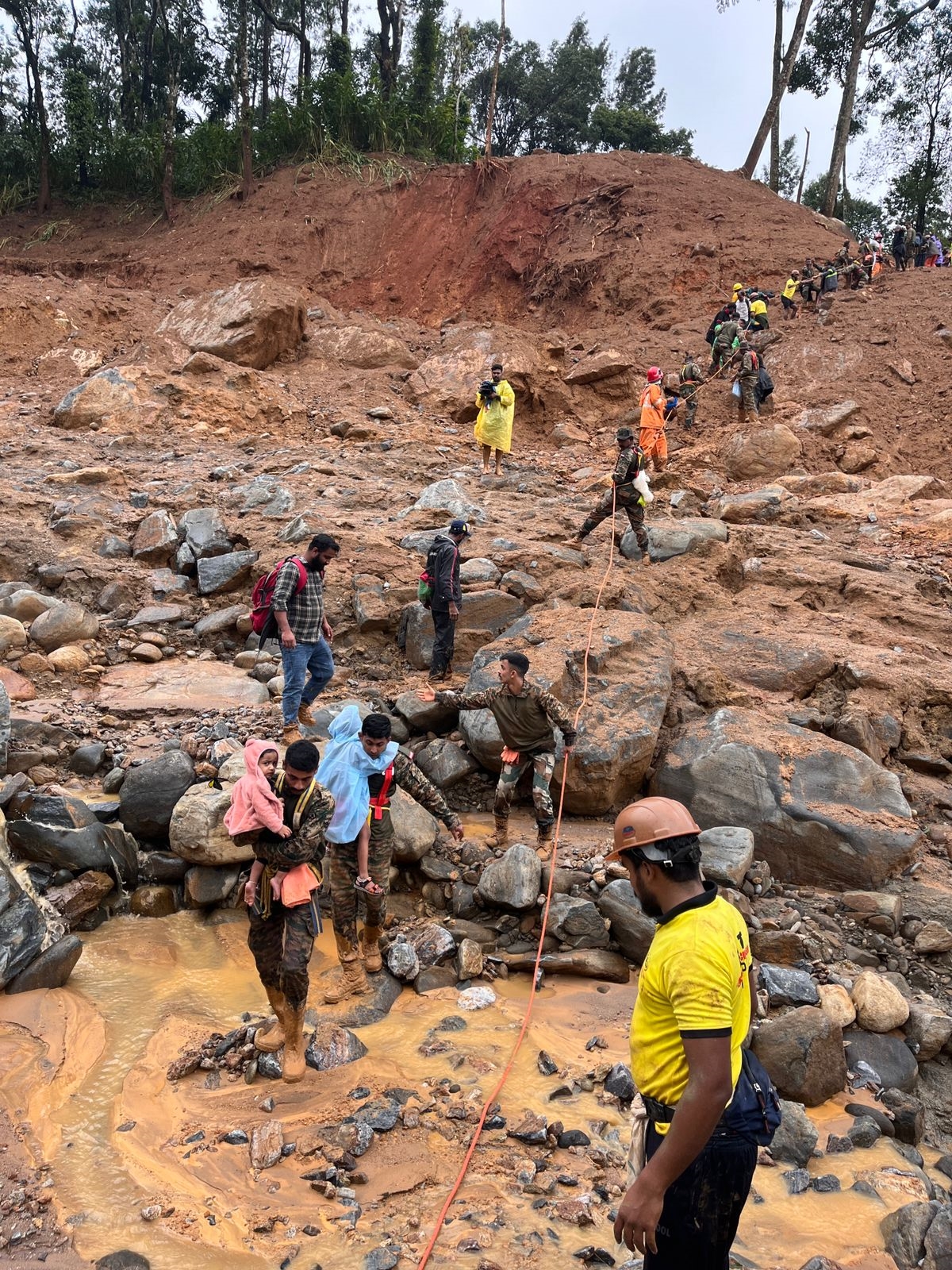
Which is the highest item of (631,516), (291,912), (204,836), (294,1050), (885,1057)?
(631,516)

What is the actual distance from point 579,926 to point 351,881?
1392 millimetres

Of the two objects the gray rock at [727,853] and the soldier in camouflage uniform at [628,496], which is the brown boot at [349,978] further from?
the soldier in camouflage uniform at [628,496]

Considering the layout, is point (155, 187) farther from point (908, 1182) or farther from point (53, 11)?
point (908, 1182)

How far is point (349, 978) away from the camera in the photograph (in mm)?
4422

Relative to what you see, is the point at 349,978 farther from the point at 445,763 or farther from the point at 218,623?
the point at 218,623

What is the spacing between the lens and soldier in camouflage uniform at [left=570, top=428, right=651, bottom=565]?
8.34 m

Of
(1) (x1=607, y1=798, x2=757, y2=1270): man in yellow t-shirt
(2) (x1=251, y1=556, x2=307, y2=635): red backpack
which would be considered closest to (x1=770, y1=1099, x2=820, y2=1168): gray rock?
(1) (x1=607, y1=798, x2=757, y2=1270): man in yellow t-shirt

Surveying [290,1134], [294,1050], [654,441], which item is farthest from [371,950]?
[654,441]

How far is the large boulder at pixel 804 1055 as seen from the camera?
12.7 ft

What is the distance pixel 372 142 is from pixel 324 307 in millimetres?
7568

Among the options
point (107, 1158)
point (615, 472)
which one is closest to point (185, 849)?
point (107, 1158)

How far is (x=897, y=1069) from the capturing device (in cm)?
418

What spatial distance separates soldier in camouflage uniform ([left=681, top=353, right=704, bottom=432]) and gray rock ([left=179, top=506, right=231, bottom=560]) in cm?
785

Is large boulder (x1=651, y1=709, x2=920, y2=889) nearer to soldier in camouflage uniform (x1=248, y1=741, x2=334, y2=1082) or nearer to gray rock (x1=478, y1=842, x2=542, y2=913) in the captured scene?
gray rock (x1=478, y1=842, x2=542, y2=913)
